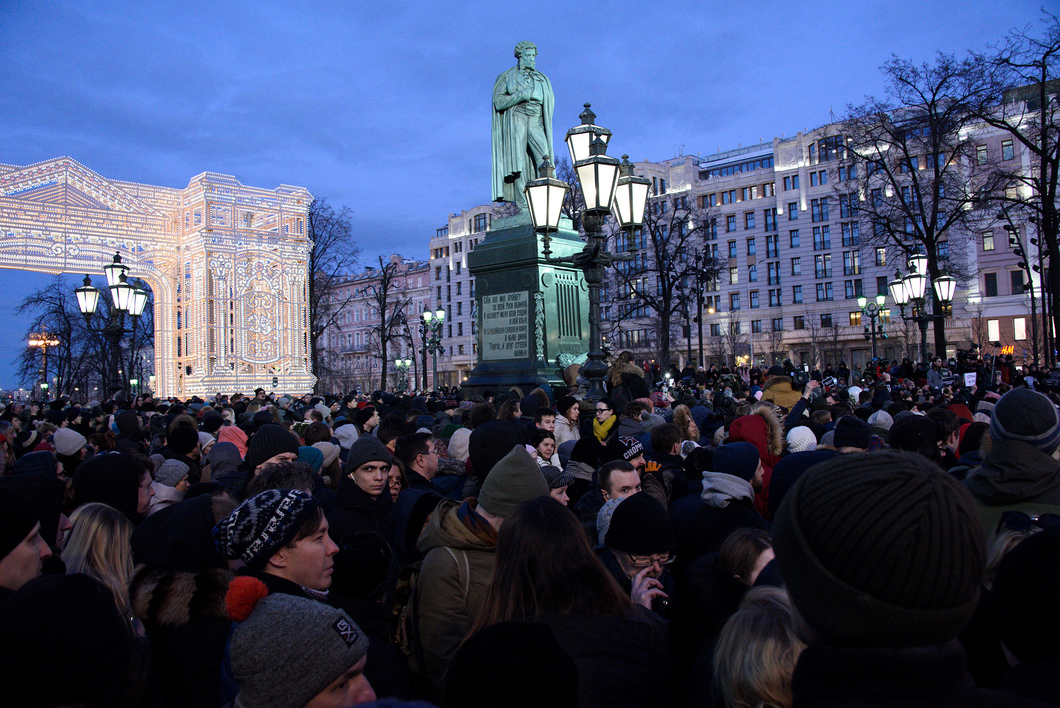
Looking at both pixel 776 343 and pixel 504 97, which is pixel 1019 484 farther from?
pixel 776 343

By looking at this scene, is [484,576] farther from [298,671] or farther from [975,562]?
[975,562]

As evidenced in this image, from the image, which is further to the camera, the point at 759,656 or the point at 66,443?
the point at 66,443

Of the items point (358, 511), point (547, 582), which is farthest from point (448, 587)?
point (358, 511)

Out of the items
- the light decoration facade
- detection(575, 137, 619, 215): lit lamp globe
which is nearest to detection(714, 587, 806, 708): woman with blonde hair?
detection(575, 137, 619, 215): lit lamp globe

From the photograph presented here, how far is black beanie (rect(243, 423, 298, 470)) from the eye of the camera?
19.0 feet

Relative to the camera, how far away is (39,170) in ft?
89.2

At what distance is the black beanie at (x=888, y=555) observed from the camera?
4.68 ft

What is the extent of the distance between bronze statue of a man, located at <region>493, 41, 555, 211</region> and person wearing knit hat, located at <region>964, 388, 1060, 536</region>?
1194 cm

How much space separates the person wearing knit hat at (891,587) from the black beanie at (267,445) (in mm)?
4934

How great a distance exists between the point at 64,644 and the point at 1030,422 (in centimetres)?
387

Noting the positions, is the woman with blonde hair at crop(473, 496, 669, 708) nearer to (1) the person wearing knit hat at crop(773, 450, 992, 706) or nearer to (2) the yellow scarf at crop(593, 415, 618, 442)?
(1) the person wearing knit hat at crop(773, 450, 992, 706)

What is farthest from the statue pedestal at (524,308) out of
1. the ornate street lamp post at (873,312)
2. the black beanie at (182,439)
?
the ornate street lamp post at (873,312)

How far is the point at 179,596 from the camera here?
125 inches

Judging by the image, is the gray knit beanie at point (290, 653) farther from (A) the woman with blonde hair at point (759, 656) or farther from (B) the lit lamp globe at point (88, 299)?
(B) the lit lamp globe at point (88, 299)
